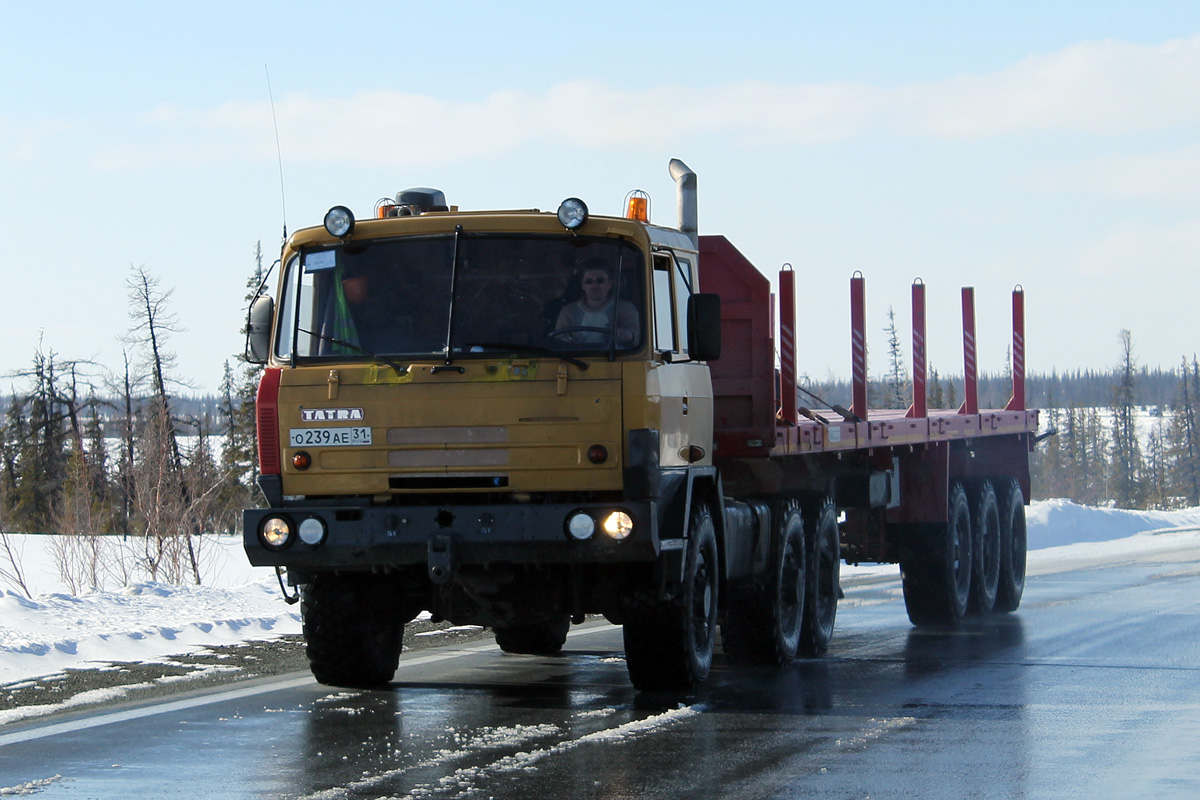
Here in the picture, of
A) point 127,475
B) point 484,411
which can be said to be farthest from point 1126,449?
point 484,411

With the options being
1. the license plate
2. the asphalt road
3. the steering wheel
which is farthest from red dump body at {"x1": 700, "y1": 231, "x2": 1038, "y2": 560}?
the license plate

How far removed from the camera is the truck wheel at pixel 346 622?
9273mm

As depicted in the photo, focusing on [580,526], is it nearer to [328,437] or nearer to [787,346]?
[328,437]

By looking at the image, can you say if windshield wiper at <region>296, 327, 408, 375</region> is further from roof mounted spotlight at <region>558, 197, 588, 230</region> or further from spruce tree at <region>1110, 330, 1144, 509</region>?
spruce tree at <region>1110, 330, 1144, 509</region>

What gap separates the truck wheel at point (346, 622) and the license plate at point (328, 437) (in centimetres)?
100

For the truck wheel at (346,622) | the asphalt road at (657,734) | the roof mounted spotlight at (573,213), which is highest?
the roof mounted spotlight at (573,213)

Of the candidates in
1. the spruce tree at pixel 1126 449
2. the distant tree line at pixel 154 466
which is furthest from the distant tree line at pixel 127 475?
the spruce tree at pixel 1126 449

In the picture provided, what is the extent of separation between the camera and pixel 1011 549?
17.2m

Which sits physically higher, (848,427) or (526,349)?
(526,349)

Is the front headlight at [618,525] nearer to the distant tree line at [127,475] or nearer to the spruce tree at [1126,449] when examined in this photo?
the distant tree line at [127,475]

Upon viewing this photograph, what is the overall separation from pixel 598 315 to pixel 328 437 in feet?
5.21

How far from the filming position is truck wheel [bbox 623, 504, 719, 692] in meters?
8.92

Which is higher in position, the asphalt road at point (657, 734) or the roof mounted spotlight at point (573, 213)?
the roof mounted spotlight at point (573, 213)

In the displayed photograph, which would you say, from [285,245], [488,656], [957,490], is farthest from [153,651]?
[957,490]
